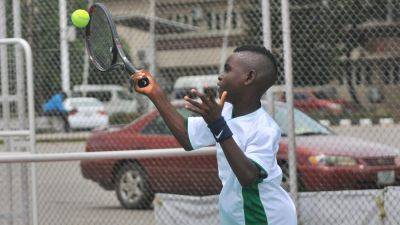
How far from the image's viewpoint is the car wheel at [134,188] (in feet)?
30.5

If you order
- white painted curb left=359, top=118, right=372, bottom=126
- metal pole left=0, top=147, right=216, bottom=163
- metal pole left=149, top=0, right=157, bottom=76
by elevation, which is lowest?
metal pole left=0, top=147, right=216, bottom=163

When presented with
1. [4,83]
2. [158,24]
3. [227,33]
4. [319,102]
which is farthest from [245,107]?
[158,24]

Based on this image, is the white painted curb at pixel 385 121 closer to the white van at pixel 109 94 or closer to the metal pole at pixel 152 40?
the metal pole at pixel 152 40

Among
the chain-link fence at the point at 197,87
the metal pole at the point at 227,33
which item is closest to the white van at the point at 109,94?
the chain-link fence at the point at 197,87

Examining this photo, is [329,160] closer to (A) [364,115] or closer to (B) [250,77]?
(A) [364,115]

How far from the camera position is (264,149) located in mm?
3928

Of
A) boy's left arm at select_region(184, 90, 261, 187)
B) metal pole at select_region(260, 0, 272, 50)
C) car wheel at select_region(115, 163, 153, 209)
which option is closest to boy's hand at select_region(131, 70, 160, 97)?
boy's left arm at select_region(184, 90, 261, 187)

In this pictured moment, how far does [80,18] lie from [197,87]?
14.0 feet

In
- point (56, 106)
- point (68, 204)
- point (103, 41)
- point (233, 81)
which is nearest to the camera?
point (233, 81)

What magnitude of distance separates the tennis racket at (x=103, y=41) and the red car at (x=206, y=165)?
304 cm

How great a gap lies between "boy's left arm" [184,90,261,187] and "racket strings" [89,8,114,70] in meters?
0.94

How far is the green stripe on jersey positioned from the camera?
4070mm

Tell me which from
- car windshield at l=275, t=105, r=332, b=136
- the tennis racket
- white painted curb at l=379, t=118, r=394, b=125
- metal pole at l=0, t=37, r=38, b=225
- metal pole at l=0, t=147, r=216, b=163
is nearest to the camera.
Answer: the tennis racket

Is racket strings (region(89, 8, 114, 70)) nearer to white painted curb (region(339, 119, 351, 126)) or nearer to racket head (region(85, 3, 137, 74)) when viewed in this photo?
racket head (region(85, 3, 137, 74))
